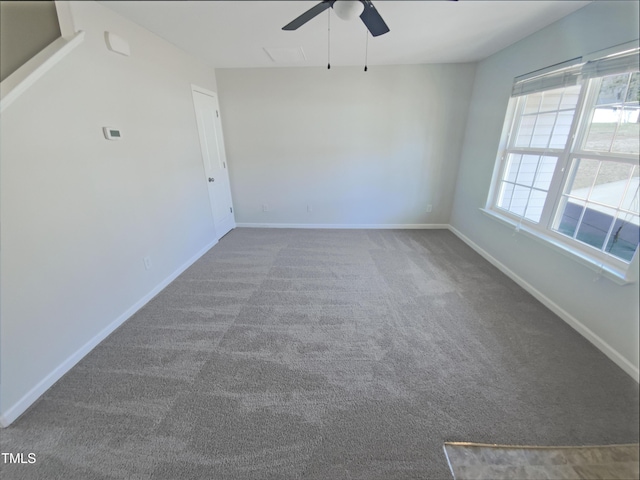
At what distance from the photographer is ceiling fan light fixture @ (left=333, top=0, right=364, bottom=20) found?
128cm

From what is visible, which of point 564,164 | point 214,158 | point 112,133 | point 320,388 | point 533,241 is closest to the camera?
point 320,388

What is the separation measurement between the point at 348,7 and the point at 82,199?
1934 millimetres

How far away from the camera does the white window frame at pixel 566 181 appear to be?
1.64m

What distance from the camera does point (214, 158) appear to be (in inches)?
134

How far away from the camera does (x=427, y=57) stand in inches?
118

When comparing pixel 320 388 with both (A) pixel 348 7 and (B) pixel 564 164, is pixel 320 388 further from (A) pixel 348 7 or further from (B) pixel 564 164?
(B) pixel 564 164

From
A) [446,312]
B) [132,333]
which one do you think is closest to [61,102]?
[132,333]

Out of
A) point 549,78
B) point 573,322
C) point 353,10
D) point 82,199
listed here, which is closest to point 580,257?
point 573,322

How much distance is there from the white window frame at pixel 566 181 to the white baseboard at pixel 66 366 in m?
3.44

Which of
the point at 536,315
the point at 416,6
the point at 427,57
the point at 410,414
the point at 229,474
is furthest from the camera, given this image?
the point at 427,57

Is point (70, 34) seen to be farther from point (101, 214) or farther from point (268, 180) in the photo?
point (268, 180)

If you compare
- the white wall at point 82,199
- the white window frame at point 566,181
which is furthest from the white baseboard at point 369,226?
the white wall at point 82,199

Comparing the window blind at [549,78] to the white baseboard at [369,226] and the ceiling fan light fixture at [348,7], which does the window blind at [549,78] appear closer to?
the ceiling fan light fixture at [348,7]

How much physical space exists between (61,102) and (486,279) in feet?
11.6
